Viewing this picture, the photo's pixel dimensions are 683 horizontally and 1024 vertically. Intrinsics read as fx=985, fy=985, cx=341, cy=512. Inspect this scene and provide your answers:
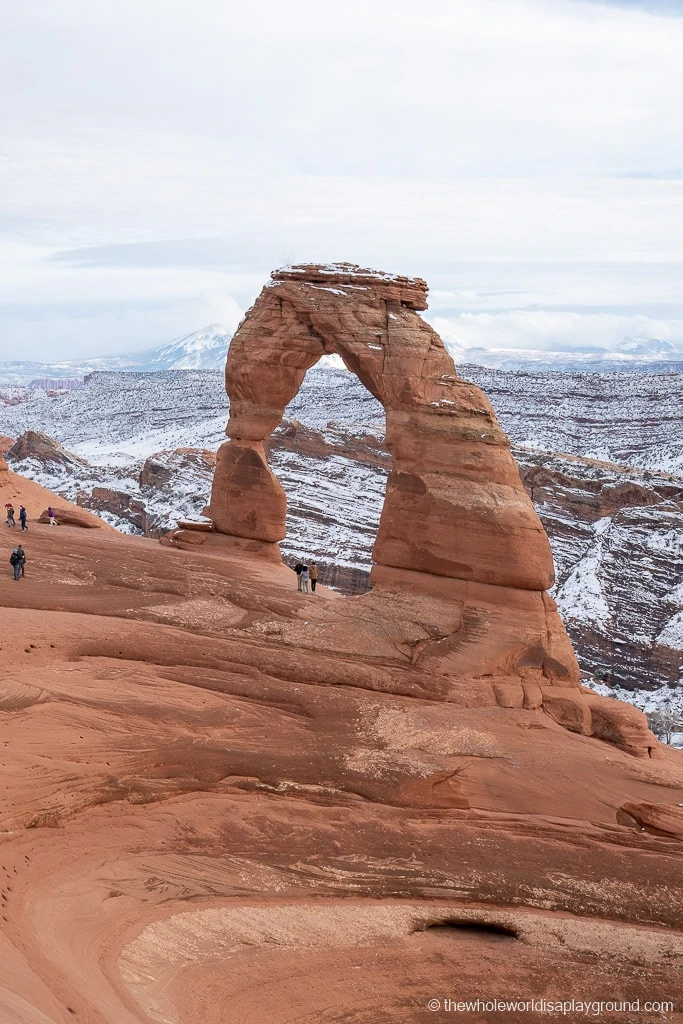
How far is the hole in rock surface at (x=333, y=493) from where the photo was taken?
5378 centimetres

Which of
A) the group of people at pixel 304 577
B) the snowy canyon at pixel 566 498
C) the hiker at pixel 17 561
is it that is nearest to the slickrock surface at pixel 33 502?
the hiker at pixel 17 561

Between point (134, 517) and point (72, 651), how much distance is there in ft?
135

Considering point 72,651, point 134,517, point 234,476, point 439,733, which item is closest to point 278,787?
point 439,733

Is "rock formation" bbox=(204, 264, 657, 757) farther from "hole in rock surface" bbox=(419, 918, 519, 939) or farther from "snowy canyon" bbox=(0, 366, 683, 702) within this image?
"snowy canyon" bbox=(0, 366, 683, 702)

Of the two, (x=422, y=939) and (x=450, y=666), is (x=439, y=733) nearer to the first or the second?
(x=450, y=666)

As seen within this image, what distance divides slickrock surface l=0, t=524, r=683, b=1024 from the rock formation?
0.29 metres

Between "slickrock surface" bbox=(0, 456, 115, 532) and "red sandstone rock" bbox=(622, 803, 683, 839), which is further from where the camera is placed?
"slickrock surface" bbox=(0, 456, 115, 532)

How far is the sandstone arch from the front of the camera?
76.3ft

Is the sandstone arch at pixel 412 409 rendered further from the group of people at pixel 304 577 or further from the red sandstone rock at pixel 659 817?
the red sandstone rock at pixel 659 817

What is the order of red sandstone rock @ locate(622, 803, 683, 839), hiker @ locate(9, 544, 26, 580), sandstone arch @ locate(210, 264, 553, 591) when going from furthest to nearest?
hiker @ locate(9, 544, 26, 580), sandstone arch @ locate(210, 264, 553, 591), red sandstone rock @ locate(622, 803, 683, 839)

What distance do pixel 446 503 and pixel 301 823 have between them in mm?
9081

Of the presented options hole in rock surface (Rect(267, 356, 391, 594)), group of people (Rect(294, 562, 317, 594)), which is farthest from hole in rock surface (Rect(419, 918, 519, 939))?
hole in rock surface (Rect(267, 356, 391, 594))

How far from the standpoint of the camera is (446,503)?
77.8 feet

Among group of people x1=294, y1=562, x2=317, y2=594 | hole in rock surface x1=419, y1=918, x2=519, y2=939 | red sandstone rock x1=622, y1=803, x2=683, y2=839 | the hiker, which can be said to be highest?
the hiker
